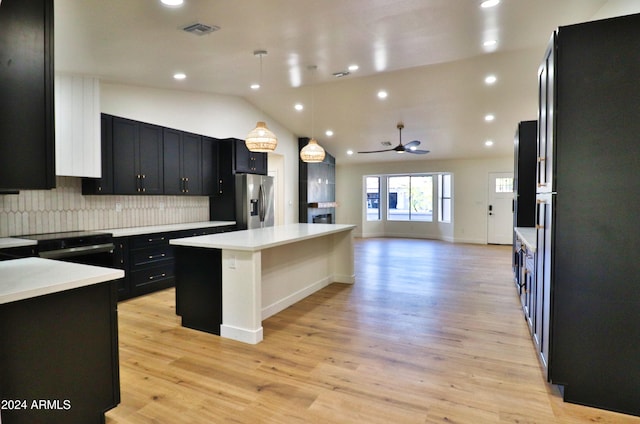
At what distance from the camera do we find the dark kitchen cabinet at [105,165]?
441cm

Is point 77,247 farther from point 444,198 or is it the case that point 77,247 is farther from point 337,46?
point 444,198

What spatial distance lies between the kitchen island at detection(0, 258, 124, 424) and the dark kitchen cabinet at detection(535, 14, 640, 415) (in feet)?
8.63

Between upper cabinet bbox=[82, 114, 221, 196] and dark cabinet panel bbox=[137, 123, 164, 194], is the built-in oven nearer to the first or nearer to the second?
upper cabinet bbox=[82, 114, 221, 196]

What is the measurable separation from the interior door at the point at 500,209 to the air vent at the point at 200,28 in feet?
28.0

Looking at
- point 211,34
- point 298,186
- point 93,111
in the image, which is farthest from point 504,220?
point 93,111

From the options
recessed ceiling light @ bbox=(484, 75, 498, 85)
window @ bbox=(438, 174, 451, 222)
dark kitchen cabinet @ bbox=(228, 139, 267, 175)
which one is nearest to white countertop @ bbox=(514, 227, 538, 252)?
recessed ceiling light @ bbox=(484, 75, 498, 85)

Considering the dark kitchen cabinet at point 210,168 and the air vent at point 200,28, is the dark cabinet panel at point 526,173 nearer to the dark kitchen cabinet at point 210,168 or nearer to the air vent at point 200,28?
the air vent at point 200,28

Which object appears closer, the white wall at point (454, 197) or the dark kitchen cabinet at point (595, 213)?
the dark kitchen cabinet at point (595, 213)

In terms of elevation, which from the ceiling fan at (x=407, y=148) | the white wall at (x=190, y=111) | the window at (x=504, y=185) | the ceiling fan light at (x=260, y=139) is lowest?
the window at (x=504, y=185)

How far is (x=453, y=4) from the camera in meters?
3.02

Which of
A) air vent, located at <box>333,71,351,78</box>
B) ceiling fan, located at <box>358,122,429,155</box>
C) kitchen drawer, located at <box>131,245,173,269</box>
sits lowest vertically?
kitchen drawer, located at <box>131,245,173,269</box>

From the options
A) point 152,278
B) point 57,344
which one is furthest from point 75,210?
point 57,344

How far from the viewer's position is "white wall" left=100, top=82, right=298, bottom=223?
4895mm

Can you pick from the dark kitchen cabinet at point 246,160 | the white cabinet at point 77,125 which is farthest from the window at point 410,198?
the white cabinet at point 77,125
